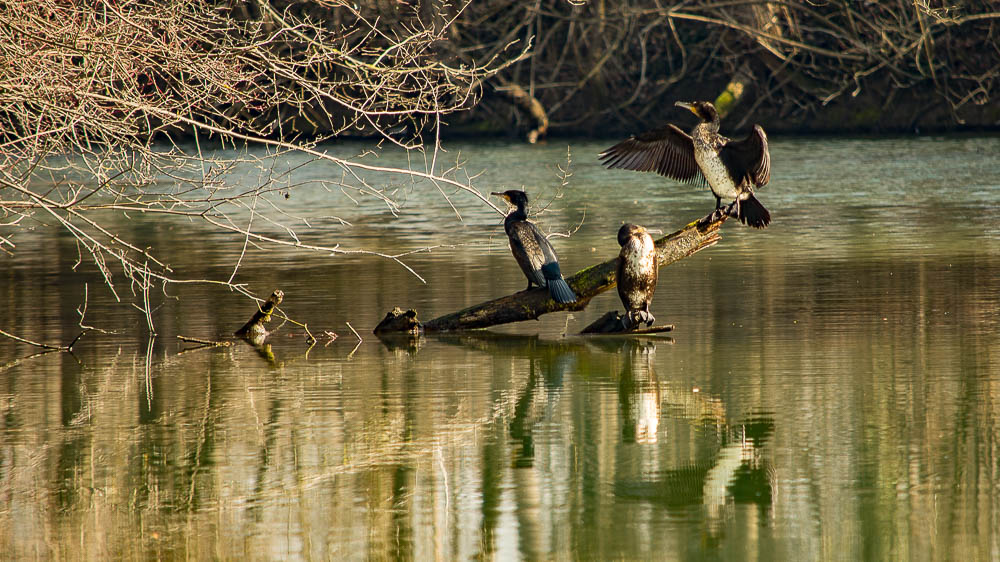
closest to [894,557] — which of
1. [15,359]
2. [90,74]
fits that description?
[90,74]

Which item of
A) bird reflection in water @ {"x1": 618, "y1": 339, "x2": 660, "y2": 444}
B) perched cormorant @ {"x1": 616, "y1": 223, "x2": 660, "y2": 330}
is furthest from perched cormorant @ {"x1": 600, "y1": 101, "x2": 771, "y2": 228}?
bird reflection in water @ {"x1": 618, "y1": 339, "x2": 660, "y2": 444}

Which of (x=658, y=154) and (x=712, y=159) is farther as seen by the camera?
(x=658, y=154)

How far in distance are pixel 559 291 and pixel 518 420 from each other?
7.93ft

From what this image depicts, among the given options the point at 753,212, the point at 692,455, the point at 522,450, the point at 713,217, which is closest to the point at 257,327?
the point at 713,217

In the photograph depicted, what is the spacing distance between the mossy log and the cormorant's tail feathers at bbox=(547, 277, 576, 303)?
0.21ft

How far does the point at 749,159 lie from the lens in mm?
9375

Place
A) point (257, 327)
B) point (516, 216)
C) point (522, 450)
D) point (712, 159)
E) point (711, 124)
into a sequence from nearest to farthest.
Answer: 1. point (522, 450)
2. point (257, 327)
3. point (516, 216)
4. point (712, 159)
5. point (711, 124)

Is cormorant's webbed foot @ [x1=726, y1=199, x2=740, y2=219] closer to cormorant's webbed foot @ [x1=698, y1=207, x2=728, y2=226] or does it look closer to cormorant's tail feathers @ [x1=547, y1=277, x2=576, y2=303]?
cormorant's webbed foot @ [x1=698, y1=207, x2=728, y2=226]

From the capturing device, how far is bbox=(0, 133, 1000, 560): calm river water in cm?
487

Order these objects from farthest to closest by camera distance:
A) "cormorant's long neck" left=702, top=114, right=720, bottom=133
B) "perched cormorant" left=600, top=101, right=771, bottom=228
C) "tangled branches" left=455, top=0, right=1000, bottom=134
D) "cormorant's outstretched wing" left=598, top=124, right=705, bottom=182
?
"tangled branches" left=455, top=0, right=1000, bottom=134 < "cormorant's outstretched wing" left=598, top=124, right=705, bottom=182 < "cormorant's long neck" left=702, top=114, right=720, bottom=133 < "perched cormorant" left=600, top=101, right=771, bottom=228

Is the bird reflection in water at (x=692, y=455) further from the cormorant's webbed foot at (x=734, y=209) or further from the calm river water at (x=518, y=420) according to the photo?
the cormorant's webbed foot at (x=734, y=209)

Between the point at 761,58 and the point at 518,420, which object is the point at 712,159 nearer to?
the point at 518,420

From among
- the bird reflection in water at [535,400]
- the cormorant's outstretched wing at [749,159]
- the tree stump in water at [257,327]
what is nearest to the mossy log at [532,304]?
the cormorant's outstretched wing at [749,159]

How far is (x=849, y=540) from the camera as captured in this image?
4656 millimetres
